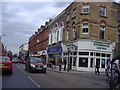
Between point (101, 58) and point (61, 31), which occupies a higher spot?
point (61, 31)

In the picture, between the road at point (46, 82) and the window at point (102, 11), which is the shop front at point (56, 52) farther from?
the road at point (46, 82)

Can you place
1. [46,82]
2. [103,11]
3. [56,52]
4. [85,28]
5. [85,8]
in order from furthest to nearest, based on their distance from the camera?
[56,52] → [103,11] → [85,8] → [85,28] → [46,82]

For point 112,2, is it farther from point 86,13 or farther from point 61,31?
point 61,31

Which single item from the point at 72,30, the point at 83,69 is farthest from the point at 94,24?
the point at 83,69

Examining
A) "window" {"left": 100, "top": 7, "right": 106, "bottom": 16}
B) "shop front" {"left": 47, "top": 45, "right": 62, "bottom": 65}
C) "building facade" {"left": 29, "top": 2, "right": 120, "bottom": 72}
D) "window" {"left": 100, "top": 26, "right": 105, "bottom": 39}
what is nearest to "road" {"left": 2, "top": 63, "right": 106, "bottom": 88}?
"building facade" {"left": 29, "top": 2, "right": 120, "bottom": 72}

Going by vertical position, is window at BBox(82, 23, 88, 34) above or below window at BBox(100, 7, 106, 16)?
below

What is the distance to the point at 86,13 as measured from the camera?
25453mm

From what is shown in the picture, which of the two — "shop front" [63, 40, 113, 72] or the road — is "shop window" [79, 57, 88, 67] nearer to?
"shop front" [63, 40, 113, 72]

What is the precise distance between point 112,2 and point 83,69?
1091 cm

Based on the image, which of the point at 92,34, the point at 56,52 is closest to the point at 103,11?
the point at 92,34

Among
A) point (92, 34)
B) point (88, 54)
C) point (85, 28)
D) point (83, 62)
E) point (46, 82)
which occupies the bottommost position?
point (46, 82)

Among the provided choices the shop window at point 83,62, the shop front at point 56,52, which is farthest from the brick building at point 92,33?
the shop front at point 56,52

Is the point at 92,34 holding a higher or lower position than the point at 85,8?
lower

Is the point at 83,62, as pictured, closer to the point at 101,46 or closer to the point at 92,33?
the point at 101,46
